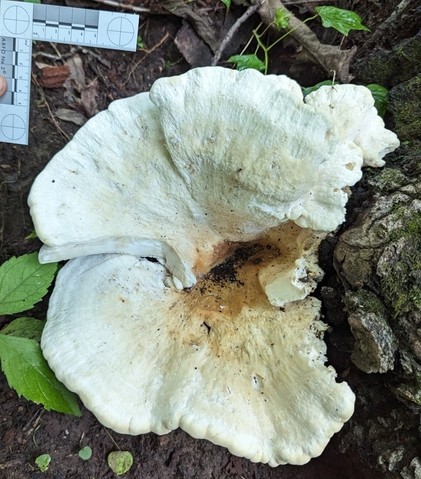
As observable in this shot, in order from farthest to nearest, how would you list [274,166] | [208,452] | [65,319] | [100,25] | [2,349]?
[100,25] < [208,452] < [2,349] < [65,319] < [274,166]

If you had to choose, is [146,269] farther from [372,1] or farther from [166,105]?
[372,1]

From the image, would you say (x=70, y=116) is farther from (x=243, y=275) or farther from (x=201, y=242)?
(x=243, y=275)

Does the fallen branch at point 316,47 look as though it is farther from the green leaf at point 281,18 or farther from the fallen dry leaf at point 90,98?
the fallen dry leaf at point 90,98

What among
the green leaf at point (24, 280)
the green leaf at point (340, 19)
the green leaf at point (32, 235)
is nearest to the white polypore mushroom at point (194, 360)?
the green leaf at point (24, 280)

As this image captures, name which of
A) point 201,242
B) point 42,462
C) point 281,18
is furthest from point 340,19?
point 42,462

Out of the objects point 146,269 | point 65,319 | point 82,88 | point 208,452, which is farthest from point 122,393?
point 82,88
